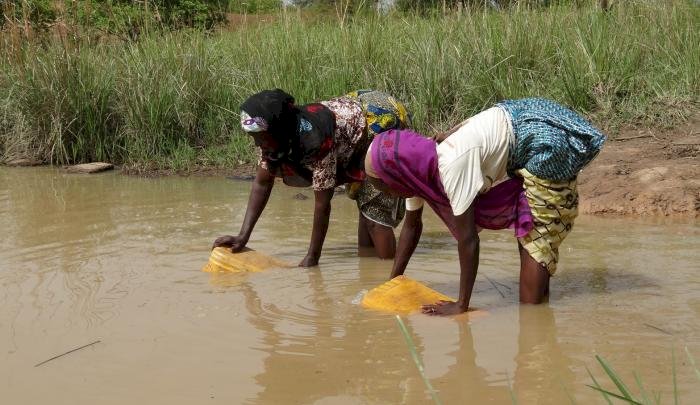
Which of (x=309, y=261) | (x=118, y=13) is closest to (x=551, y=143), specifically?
(x=309, y=261)

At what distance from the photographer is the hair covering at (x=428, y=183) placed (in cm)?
356

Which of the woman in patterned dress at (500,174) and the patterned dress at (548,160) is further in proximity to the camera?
the patterned dress at (548,160)

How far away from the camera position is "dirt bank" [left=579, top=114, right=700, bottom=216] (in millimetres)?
5789

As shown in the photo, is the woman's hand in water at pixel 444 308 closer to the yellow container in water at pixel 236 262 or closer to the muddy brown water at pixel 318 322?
the muddy brown water at pixel 318 322

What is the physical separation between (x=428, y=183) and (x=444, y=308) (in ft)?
1.77

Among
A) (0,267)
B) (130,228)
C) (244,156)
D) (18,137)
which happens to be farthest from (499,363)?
(18,137)

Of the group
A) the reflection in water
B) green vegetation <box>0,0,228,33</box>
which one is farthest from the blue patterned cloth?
green vegetation <box>0,0,228,33</box>

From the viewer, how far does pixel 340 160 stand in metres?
4.55

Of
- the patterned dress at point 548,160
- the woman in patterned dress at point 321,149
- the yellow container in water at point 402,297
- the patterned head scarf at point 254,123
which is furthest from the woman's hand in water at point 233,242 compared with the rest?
the patterned dress at point 548,160

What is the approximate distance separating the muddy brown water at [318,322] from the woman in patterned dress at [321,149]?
0.26 meters

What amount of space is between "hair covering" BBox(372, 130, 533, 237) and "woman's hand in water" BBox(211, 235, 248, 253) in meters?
1.25

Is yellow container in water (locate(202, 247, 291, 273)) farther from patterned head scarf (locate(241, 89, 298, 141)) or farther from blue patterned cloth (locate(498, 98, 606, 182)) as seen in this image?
blue patterned cloth (locate(498, 98, 606, 182))

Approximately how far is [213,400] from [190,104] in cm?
597

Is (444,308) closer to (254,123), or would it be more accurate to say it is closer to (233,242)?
(254,123)
